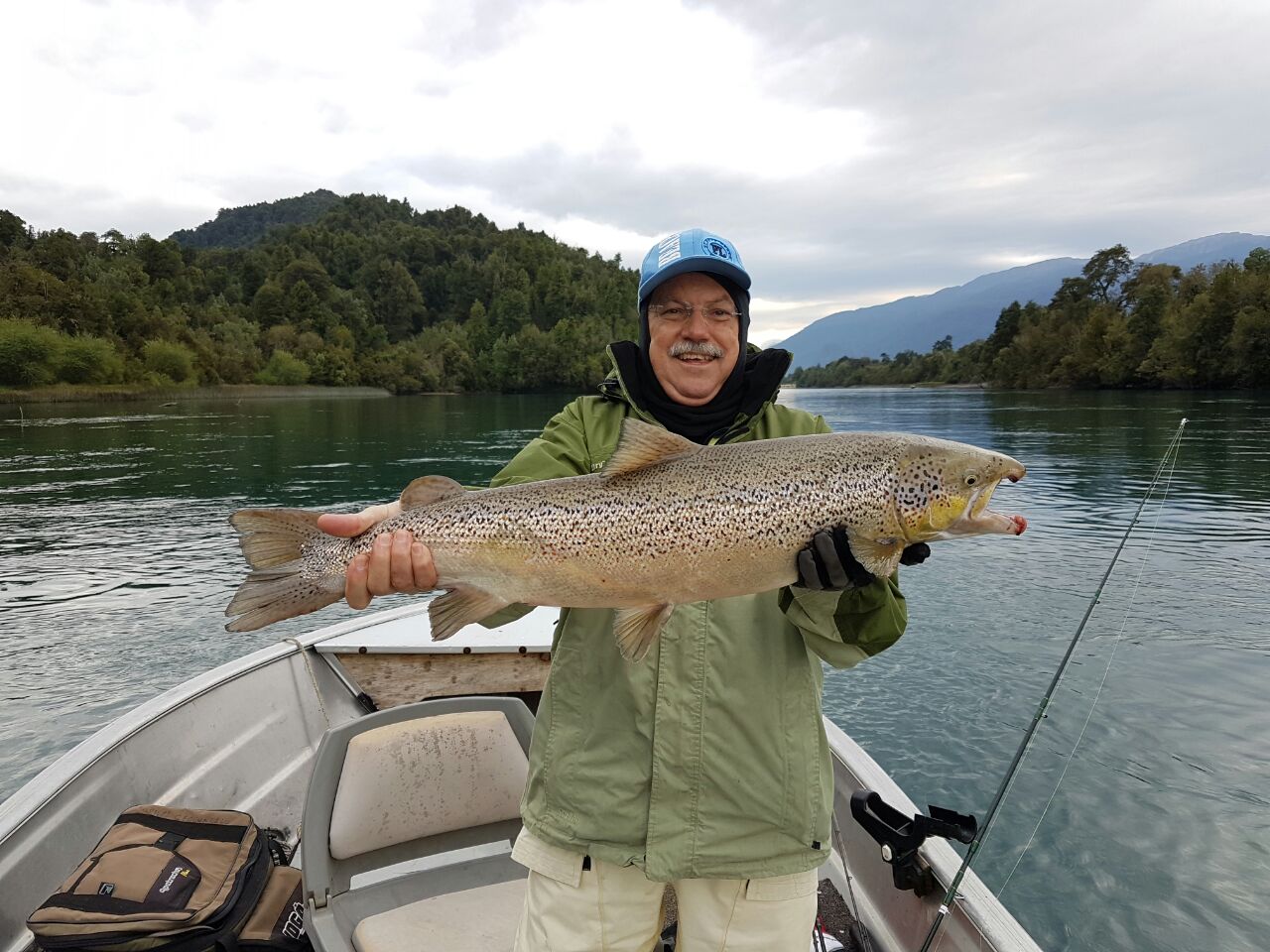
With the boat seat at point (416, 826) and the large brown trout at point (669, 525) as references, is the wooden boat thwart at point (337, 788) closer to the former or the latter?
the boat seat at point (416, 826)

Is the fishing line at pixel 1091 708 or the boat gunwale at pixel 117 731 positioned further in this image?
the fishing line at pixel 1091 708

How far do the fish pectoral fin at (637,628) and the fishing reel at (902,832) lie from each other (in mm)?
1686

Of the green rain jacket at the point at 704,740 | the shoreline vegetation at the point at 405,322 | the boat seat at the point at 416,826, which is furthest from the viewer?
the shoreline vegetation at the point at 405,322

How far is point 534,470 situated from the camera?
3.11 metres

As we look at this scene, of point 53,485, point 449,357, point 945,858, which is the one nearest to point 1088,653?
point 945,858

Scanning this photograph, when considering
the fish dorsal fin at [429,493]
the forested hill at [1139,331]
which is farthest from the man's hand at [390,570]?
the forested hill at [1139,331]

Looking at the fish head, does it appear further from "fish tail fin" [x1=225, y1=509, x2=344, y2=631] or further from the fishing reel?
"fish tail fin" [x1=225, y1=509, x2=344, y2=631]

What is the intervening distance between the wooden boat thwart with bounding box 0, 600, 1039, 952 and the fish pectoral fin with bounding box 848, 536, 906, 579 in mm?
1685

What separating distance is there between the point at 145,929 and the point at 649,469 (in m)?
2.93

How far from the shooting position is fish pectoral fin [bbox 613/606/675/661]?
2545 millimetres

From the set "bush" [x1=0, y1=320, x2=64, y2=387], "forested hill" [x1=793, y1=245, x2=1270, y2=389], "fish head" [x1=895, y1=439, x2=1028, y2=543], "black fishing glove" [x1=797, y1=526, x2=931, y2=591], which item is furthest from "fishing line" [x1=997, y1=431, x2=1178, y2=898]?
"bush" [x1=0, y1=320, x2=64, y2=387]

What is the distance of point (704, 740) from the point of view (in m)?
2.53

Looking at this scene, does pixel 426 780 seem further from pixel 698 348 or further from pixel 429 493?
pixel 698 348

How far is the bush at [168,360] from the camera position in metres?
102
